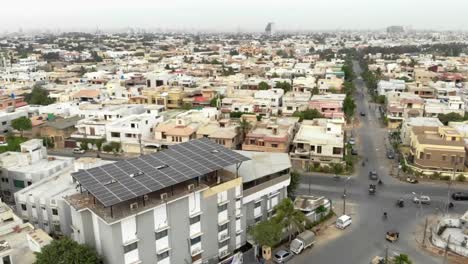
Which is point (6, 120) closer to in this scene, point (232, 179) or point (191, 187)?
point (191, 187)

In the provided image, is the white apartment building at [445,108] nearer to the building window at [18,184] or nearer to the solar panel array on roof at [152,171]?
the solar panel array on roof at [152,171]

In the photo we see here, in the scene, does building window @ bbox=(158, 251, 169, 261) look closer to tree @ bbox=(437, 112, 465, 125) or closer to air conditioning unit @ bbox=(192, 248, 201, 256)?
air conditioning unit @ bbox=(192, 248, 201, 256)

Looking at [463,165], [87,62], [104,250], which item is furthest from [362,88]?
[87,62]

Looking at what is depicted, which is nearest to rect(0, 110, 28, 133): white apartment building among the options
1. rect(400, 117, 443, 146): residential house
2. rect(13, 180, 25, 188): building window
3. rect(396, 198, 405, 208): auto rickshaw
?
rect(13, 180, 25, 188): building window

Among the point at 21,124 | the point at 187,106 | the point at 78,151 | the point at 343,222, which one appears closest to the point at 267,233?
the point at 343,222

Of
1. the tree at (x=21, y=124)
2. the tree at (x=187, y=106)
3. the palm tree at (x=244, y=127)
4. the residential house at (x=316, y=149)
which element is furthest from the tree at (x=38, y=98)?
the residential house at (x=316, y=149)

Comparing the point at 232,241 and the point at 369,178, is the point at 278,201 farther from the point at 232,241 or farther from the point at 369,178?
the point at 369,178
